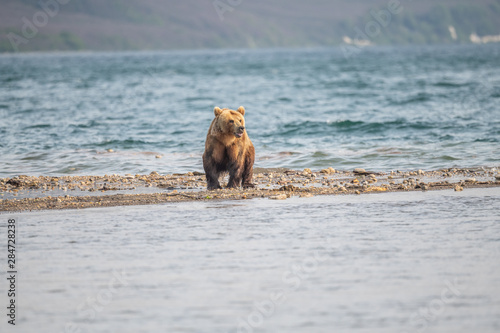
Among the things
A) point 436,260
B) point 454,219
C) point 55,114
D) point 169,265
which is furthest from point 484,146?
point 55,114

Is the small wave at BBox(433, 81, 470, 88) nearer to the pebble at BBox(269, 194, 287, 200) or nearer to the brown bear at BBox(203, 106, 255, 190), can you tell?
the brown bear at BBox(203, 106, 255, 190)

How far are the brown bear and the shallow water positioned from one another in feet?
5.00

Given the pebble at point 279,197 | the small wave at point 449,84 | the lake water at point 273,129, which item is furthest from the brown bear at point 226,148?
the small wave at point 449,84

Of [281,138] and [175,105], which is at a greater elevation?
[175,105]

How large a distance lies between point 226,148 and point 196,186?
42.1 inches

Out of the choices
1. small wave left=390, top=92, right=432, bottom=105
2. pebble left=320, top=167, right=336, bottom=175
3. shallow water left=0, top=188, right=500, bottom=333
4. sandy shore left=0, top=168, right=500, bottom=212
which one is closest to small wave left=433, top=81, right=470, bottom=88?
small wave left=390, top=92, right=432, bottom=105

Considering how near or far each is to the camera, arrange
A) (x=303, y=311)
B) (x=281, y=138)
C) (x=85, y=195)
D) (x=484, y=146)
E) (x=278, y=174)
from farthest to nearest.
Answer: (x=281, y=138), (x=484, y=146), (x=278, y=174), (x=85, y=195), (x=303, y=311)

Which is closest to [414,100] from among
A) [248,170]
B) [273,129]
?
[273,129]

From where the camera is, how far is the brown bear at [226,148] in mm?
10676

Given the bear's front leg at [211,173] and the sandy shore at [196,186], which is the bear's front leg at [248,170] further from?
the bear's front leg at [211,173]

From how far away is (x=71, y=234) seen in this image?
8.12m

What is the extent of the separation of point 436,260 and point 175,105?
25.2 metres

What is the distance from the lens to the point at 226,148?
36.1ft

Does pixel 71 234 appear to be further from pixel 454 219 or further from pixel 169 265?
pixel 454 219
